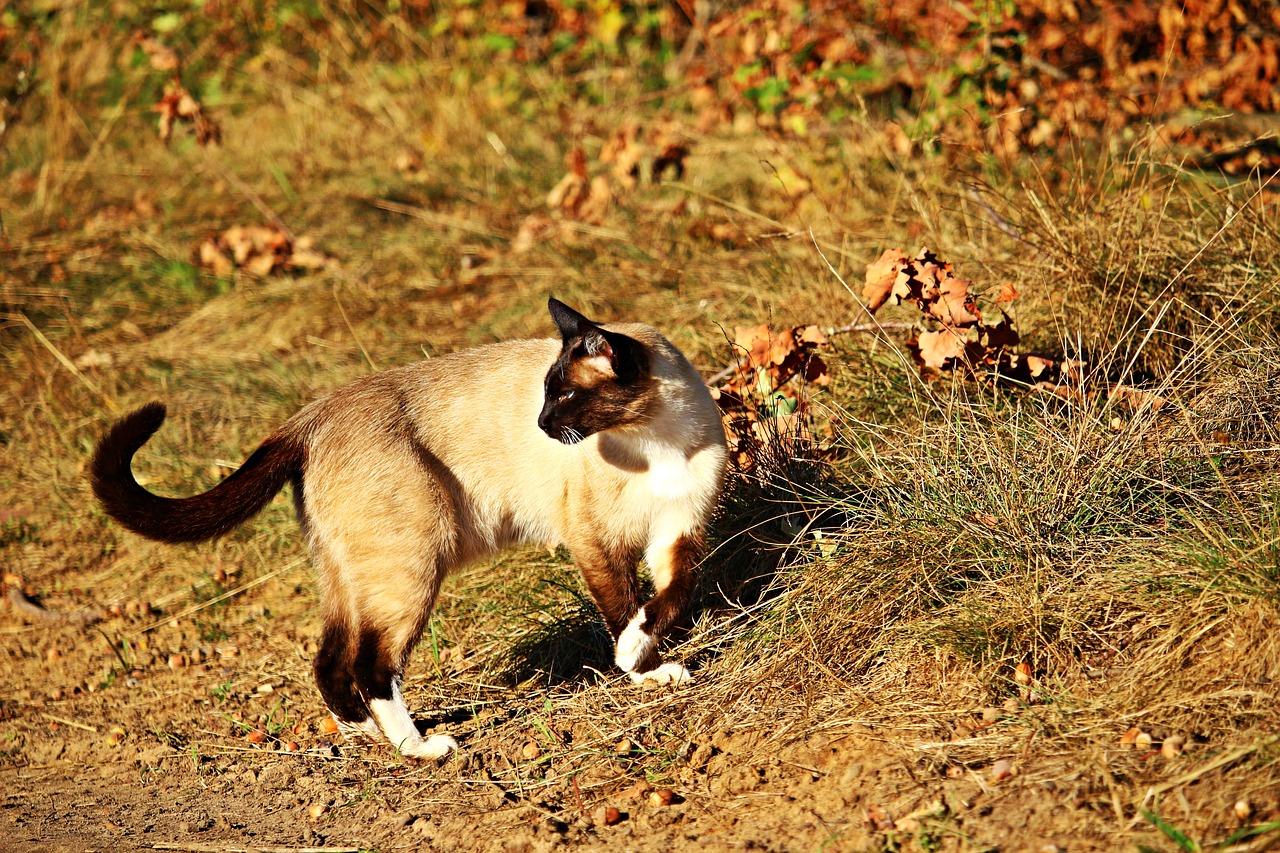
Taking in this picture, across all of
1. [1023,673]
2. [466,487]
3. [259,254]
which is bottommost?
[259,254]

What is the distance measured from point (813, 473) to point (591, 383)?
99 cm

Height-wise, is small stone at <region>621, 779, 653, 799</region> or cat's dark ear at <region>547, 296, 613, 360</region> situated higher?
cat's dark ear at <region>547, 296, 613, 360</region>

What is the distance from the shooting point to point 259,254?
657 centimetres

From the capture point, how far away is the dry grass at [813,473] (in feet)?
9.00

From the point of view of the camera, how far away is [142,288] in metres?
6.78

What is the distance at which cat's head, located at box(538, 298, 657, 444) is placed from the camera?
331cm

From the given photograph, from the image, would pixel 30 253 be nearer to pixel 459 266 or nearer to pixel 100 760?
pixel 459 266

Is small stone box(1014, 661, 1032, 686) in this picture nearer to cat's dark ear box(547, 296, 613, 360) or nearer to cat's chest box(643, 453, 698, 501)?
cat's chest box(643, 453, 698, 501)

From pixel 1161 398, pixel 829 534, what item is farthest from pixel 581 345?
pixel 1161 398

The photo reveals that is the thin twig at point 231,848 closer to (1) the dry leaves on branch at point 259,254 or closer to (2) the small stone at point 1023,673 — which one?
(2) the small stone at point 1023,673

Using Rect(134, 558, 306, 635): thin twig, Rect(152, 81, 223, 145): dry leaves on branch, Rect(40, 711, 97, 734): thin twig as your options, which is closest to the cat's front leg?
Rect(134, 558, 306, 635): thin twig

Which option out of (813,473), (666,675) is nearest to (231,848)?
(666,675)

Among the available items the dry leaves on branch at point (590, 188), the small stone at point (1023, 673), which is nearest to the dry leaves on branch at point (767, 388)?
the small stone at point (1023, 673)

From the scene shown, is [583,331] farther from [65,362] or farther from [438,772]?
[65,362]
